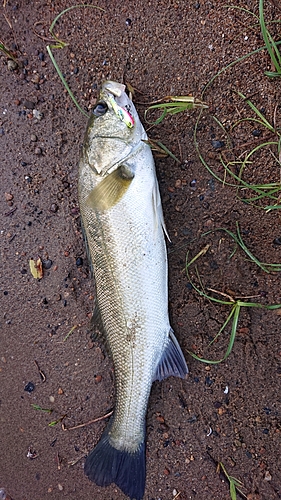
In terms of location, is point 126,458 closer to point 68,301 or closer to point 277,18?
point 68,301

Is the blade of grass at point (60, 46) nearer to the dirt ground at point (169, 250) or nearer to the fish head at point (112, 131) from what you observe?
the dirt ground at point (169, 250)

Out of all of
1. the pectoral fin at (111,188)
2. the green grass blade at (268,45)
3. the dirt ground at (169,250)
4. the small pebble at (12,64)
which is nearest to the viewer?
the green grass blade at (268,45)

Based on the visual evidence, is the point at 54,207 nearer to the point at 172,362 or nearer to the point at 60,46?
the point at 60,46

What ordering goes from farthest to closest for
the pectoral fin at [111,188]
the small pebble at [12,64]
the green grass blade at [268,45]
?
1. the small pebble at [12,64]
2. the pectoral fin at [111,188]
3. the green grass blade at [268,45]

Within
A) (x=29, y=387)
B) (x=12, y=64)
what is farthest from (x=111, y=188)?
(x=29, y=387)

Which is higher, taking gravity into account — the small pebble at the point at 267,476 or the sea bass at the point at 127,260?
the sea bass at the point at 127,260

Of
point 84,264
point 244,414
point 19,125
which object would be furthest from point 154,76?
point 244,414

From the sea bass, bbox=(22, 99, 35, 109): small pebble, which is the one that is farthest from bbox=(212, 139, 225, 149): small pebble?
bbox=(22, 99, 35, 109): small pebble

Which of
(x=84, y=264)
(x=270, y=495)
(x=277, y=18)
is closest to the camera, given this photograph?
(x=277, y=18)

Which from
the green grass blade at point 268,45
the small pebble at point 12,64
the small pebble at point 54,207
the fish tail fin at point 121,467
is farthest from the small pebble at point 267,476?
the small pebble at point 12,64
